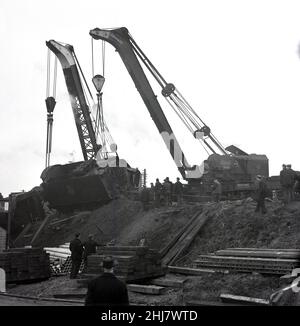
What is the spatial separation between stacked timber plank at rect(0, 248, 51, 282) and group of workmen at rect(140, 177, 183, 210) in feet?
21.4

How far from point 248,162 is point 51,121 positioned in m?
10.8

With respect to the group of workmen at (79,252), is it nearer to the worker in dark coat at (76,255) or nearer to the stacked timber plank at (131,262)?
the worker in dark coat at (76,255)

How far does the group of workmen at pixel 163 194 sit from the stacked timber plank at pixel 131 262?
7841 millimetres

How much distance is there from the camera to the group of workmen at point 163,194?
20750 mm

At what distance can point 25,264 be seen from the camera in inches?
583

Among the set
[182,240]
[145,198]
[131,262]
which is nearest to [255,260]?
[131,262]

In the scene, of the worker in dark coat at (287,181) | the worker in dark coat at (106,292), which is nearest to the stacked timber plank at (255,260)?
the worker in dark coat at (287,181)

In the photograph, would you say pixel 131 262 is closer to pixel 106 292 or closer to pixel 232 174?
pixel 106 292

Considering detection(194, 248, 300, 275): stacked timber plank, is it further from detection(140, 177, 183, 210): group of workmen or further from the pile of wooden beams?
detection(140, 177, 183, 210): group of workmen

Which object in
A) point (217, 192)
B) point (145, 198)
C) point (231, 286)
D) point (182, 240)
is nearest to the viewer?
point (231, 286)

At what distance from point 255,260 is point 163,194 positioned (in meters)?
10.5

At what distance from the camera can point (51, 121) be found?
24219mm

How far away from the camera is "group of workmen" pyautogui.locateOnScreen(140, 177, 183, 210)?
20.8 metres
